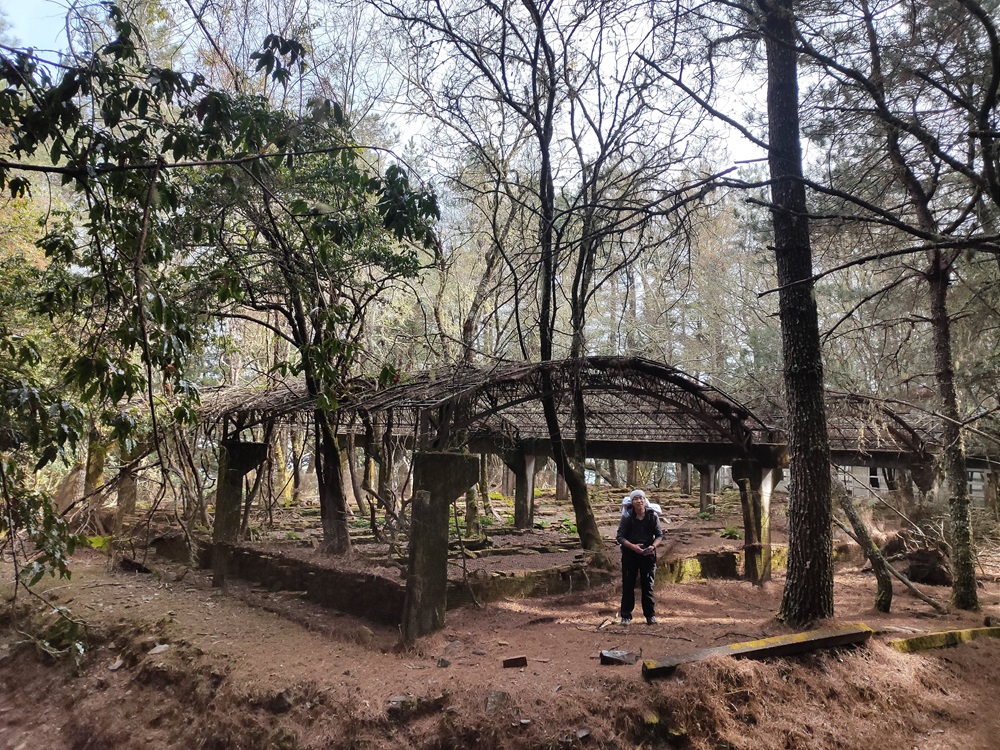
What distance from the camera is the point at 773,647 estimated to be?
569 cm

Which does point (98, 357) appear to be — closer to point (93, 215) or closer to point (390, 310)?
point (93, 215)

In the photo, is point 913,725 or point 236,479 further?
point 236,479

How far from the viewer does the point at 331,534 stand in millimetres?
9656

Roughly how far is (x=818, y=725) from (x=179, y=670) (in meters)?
6.26

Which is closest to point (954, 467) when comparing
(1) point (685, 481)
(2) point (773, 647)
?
(2) point (773, 647)

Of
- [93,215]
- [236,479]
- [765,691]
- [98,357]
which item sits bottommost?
[765,691]

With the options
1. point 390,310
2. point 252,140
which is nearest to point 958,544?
point 252,140

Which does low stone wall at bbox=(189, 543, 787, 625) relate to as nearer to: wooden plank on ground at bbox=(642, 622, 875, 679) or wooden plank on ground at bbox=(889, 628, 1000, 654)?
wooden plank on ground at bbox=(642, 622, 875, 679)

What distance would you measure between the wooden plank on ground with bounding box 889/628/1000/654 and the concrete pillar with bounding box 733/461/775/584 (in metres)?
3.41

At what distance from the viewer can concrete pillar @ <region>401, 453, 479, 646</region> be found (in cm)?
677

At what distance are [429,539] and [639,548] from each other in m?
2.35

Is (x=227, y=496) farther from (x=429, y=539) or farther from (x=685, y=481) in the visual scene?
(x=685, y=481)

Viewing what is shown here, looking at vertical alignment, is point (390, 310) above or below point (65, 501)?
above

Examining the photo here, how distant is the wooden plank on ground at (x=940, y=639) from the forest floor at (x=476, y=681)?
0.31 ft
